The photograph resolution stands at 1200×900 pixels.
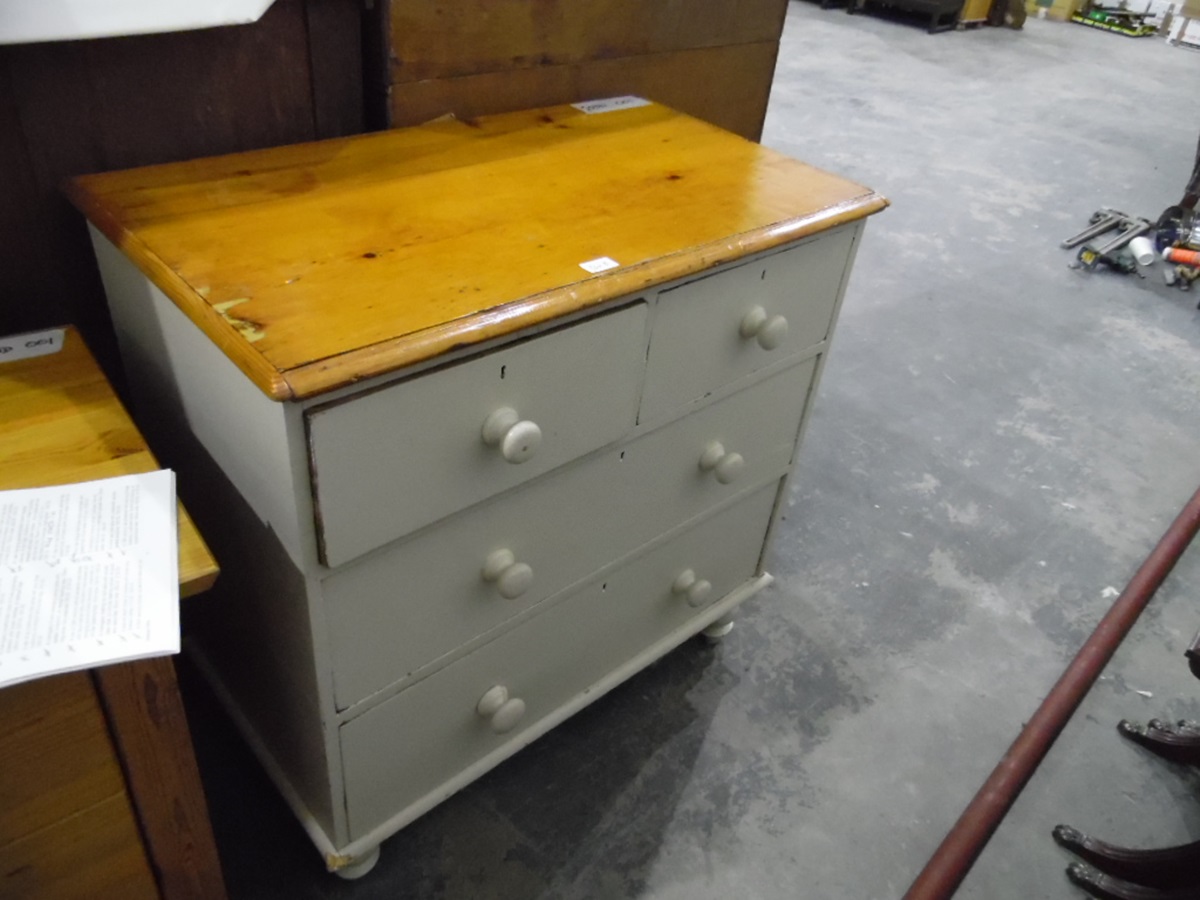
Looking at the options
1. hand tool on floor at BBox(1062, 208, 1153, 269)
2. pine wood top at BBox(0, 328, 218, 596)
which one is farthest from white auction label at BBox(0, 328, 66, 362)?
hand tool on floor at BBox(1062, 208, 1153, 269)

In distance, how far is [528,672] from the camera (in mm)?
1069

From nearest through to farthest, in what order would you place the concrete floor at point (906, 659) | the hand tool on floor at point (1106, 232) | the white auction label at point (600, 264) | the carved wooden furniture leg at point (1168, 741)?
the white auction label at point (600, 264) < the concrete floor at point (906, 659) < the carved wooden furniture leg at point (1168, 741) < the hand tool on floor at point (1106, 232)

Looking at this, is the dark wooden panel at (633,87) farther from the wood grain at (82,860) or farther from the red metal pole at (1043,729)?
the red metal pole at (1043,729)

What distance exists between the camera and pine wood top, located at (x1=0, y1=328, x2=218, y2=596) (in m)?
0.68

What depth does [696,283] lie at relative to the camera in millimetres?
885

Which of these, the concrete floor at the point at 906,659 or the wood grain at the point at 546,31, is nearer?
the wood grain at the point at 546,31

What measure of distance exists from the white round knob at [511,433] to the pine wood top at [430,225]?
0.28ft

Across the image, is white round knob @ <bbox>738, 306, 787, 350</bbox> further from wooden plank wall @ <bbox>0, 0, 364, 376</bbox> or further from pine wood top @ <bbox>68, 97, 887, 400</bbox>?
wooden plank wall @ <bbox>0, 0, 364, 376</bbox>

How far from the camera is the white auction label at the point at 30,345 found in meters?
0.84

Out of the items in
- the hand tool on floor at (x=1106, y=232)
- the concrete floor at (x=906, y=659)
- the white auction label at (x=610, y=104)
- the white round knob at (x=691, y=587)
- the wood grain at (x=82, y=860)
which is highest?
the white auction label at (x=610, y=104)

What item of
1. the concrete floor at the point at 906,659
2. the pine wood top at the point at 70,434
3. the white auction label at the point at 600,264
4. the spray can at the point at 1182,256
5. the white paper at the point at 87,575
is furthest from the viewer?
the spray can at the point at 1182,256

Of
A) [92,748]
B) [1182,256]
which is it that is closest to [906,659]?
[92,748]

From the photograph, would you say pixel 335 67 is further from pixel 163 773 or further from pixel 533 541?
pixel 163 773

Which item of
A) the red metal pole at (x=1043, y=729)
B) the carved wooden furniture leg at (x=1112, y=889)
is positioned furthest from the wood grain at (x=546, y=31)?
the carved wooden furniture leg at (x=1112, y=889)
